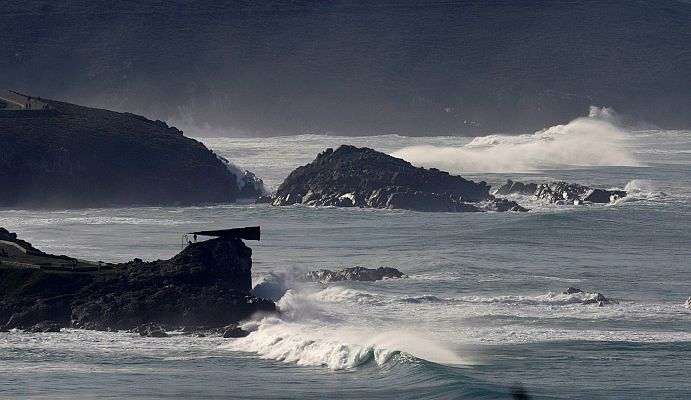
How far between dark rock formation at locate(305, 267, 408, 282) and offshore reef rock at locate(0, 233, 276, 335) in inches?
450

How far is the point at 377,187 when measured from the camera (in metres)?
150

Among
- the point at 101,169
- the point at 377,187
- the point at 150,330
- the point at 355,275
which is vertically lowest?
the point at 150,330

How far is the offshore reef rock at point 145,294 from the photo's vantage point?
9156 centimetres

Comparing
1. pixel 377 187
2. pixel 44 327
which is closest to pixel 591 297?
pixel 44 327

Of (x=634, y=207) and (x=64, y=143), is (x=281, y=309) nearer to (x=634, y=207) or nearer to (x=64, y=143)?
(x=634, y=207)

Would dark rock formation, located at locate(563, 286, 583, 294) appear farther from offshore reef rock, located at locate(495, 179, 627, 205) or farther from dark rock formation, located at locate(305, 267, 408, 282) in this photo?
offshore reef rock, located at locate(495, 179, 627, 205)

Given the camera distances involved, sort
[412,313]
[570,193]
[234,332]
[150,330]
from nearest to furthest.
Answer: [234,332]
[150,330]
[412,313]
[570,193]

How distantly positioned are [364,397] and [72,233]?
56.2 m

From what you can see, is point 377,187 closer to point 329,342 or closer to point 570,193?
point 570,193

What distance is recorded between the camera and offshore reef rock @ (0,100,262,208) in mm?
155250

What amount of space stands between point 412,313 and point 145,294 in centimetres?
1188

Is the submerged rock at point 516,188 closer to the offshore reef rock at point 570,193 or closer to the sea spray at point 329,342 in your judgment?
the offshore reef rock at point 570,193

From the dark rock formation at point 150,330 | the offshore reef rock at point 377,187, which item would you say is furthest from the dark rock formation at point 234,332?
the offshore reef rock at point 377,187

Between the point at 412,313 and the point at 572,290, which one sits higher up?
the point at 572,290
